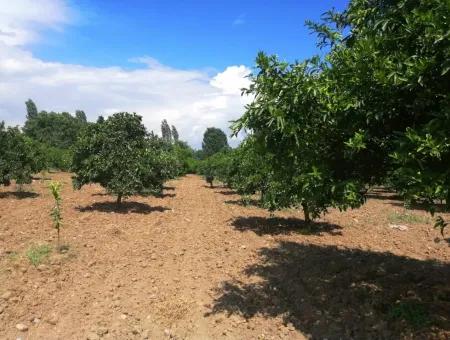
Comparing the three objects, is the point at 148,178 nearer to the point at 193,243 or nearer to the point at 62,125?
the point at 193,243

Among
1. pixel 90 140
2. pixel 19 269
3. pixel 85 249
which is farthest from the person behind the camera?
pixel 90 140

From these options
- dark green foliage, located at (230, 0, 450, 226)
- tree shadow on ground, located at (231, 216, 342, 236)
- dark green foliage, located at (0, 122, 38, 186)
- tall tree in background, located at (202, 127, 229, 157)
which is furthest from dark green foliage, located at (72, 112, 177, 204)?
tall tree in background, located at (202, 127, 229, 157)

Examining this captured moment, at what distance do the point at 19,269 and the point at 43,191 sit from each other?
56.5 ft

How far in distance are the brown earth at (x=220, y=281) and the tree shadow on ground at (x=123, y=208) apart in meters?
2.16

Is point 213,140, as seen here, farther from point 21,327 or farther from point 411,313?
point 21,327

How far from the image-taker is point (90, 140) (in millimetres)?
17984

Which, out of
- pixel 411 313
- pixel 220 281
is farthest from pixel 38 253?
pixel 411 313

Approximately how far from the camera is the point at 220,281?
9.83m

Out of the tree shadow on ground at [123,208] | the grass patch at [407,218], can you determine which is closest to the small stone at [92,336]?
the tree shadow on ground at [123,208]

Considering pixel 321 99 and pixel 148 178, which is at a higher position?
pixel 321 99

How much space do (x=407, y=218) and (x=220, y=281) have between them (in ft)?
40.3

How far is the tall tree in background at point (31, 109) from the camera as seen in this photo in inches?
4686

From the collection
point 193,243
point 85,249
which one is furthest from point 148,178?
point 85,249

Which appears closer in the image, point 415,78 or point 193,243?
point 415,78
